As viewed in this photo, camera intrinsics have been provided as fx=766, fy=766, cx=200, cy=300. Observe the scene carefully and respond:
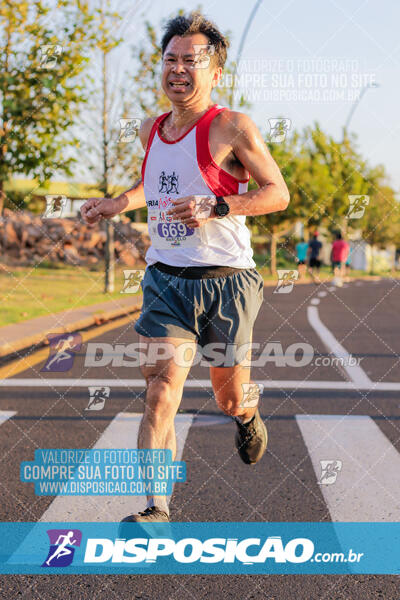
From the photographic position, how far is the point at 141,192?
402 cm

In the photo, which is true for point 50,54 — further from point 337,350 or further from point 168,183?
point 168,183

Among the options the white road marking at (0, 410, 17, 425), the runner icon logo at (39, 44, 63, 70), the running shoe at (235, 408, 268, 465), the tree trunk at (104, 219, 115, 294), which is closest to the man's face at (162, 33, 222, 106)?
the running shoe at (235, 408, 268, 465)

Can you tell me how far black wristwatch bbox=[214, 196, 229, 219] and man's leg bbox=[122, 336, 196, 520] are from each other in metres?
0.61

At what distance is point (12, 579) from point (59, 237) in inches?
1202

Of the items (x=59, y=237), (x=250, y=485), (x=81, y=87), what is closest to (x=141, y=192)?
(x=250, y=485)

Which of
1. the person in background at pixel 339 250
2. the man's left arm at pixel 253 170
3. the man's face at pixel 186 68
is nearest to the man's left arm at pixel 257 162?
the man's left arm at pixel 253 170

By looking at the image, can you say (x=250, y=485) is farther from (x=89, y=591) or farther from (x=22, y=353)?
(x=22, y=353)

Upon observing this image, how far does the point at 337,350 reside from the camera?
414 inches

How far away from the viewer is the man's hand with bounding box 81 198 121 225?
3.65 m

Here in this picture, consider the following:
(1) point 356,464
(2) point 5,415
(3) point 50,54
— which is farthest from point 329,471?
(3) point 50,54

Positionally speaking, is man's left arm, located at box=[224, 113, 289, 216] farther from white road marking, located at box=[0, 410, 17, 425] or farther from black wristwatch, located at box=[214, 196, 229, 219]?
white road marking, located at box=[0, 410, 17, 425]

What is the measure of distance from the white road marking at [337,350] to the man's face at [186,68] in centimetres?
496

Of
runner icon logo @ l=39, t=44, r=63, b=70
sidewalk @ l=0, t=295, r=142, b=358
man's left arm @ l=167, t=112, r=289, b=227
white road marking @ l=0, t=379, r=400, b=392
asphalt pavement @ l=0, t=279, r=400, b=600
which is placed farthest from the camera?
sidewalk @ l=0, t=295, r=142, b=358

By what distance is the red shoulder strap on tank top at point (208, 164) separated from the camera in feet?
11.3
